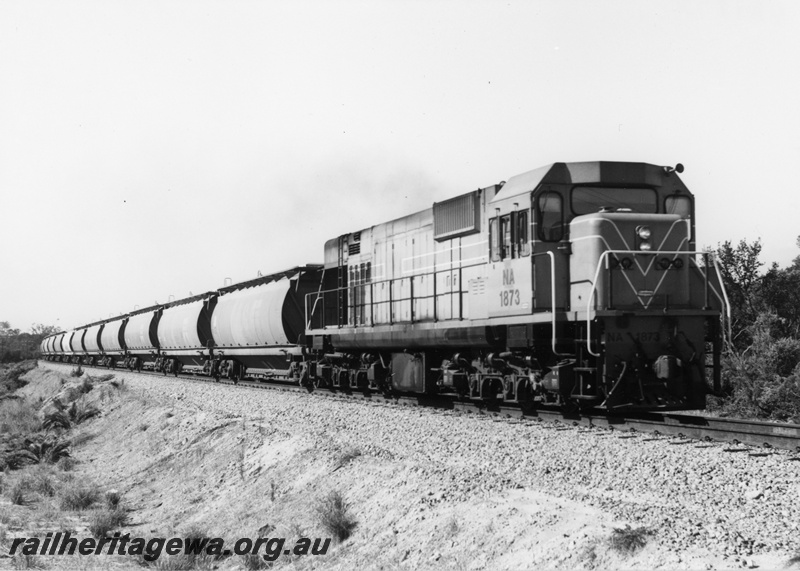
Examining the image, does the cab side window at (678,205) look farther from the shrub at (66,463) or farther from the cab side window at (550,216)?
the shrub at (66,463)

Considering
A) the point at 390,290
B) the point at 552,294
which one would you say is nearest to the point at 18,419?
the point at 390,290

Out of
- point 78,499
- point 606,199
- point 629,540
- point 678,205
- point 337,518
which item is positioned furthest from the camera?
point 78,499

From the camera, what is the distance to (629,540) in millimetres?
5883

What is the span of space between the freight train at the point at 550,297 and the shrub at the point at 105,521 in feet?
19.8

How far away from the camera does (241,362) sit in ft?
94.9

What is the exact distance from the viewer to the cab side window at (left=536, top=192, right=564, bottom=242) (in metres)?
12.6

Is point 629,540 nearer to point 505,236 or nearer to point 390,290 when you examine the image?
point 505,236

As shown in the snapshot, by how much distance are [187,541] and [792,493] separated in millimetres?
7138

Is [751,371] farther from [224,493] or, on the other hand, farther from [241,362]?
[241,362]

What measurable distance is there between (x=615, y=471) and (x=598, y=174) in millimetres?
5596

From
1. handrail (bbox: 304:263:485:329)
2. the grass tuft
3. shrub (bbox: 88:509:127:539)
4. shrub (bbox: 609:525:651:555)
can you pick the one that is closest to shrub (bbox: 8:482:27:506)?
the grass tuft

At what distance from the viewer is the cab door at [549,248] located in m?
12.5

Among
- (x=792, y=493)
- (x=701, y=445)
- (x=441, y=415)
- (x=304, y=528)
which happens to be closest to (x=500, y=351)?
(x=441, y=415)

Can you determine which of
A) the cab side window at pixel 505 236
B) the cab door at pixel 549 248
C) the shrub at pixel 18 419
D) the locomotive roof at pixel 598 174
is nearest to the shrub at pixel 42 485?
the shrub at pixel 18 419
